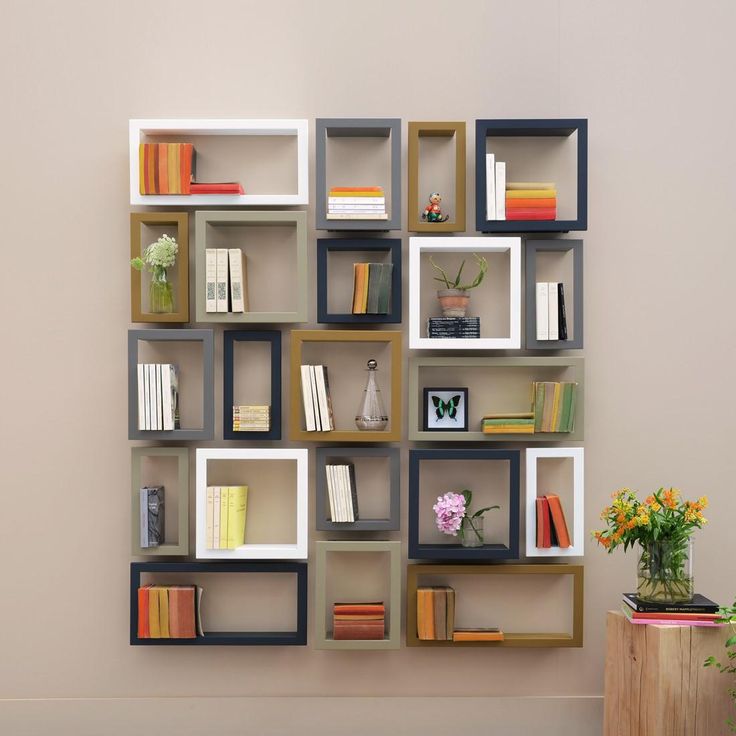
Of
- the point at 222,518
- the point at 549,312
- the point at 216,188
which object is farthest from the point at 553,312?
Result: the point at 222,518

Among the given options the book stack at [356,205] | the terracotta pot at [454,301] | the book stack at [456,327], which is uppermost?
the book stack at [356,205]

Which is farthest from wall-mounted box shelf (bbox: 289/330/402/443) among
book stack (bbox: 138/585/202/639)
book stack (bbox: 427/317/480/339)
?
book stack (bbox: 138/585/202/639)

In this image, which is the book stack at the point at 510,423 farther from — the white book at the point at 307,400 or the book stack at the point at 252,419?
the book stack at the point at 252,419

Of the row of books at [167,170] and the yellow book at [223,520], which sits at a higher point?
the row of books at [167,170]

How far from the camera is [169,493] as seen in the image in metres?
2.84

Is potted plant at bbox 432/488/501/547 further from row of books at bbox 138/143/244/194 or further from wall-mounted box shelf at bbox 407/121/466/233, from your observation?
row of books at bbox 138/143/244/194

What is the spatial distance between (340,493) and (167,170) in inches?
50.7

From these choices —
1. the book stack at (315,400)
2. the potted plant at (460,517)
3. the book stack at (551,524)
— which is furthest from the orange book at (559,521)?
the book stack at (315,400)

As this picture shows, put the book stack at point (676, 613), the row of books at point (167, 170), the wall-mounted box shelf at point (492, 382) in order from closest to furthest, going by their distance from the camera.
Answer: the book stack at point (676, 613) → the row of books at point (167, 170) → the wall-mounted box shelf at point (492, 382)

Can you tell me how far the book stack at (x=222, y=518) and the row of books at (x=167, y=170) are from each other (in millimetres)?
1065

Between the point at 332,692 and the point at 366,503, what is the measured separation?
71 centimetres

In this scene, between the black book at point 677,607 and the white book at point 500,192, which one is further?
the white book at point 500,192

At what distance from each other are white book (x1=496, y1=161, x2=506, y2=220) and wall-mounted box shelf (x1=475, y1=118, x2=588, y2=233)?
0.03 m

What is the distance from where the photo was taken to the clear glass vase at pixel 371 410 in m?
2.72
